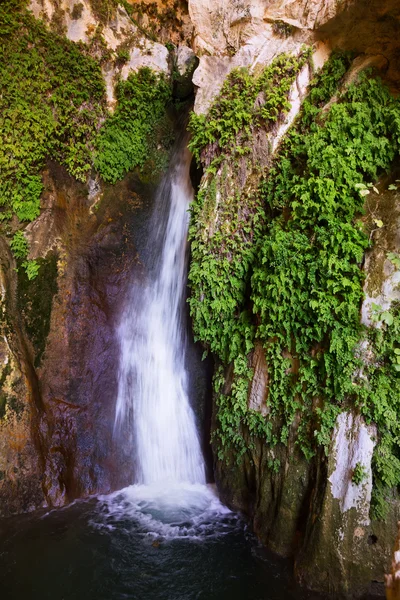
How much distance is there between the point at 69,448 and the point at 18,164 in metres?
5.56

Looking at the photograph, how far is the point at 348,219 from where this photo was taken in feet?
16.0

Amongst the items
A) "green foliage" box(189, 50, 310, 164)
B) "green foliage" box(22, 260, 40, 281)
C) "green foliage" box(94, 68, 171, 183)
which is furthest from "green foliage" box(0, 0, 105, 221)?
"green foliage" box(189, 50, 310, 164)

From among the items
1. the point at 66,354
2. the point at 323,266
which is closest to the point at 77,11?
the point at 66,354

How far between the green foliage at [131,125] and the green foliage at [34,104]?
0.47 meters

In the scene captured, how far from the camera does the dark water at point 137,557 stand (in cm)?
456

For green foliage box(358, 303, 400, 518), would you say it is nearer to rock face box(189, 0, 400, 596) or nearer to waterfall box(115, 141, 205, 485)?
rock face box(189, 0, 400, 596)

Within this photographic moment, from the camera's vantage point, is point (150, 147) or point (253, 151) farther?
point (150, 147)

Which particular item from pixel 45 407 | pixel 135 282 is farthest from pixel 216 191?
pixel 45 407

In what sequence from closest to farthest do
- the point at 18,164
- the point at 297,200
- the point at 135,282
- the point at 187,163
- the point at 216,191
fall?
1. the point at 297,200
2. the point at 216,191
3. the point at 18,164
4. the point at 135,282
5. the point at 187,163

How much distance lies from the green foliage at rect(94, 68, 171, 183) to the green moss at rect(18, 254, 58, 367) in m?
2.51

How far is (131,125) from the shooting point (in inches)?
323

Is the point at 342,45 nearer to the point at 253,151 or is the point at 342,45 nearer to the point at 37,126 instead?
the point at 253,151

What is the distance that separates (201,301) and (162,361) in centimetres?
205

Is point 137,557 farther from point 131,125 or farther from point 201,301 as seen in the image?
point 131,125
